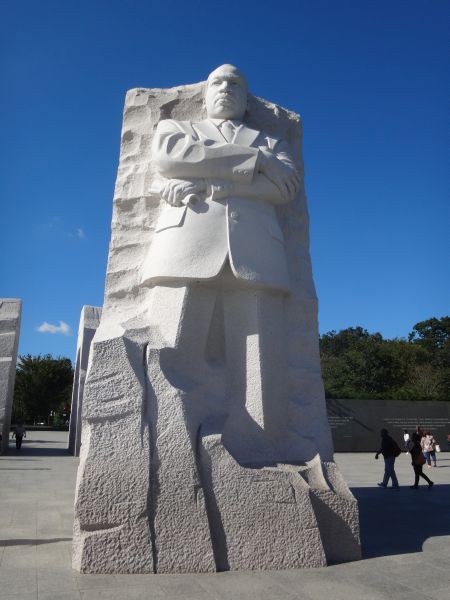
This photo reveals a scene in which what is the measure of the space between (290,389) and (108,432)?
1.76 m

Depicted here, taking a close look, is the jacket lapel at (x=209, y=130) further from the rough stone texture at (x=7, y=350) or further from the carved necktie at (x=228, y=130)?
the rough stone texture at (x=7, y=350)

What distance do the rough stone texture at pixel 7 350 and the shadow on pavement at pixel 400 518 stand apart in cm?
1029

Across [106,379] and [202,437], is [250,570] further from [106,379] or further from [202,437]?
[106,379]

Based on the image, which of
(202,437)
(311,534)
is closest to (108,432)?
(202,437)

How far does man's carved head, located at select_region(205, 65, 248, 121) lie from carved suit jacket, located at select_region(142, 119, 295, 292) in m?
0.38

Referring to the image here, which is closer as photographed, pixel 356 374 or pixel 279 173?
pixel 279 173

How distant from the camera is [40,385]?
38469 millimetres

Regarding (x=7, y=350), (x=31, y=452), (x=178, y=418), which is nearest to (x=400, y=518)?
(x=178, y=418)

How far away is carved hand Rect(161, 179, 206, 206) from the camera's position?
486 centimetres

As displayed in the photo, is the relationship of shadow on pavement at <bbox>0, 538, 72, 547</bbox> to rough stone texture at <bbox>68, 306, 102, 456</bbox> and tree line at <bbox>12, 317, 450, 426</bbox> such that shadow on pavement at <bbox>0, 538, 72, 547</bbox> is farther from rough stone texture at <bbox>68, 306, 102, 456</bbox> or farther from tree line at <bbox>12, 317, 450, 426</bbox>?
tree line at <bbox>12, 317, 450, 426</bbox>

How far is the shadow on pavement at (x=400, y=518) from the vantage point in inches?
188

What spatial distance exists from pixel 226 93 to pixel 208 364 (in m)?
2.75

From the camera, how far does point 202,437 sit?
4.21 metres

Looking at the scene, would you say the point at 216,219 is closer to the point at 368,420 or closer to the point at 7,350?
the point at 7,350
